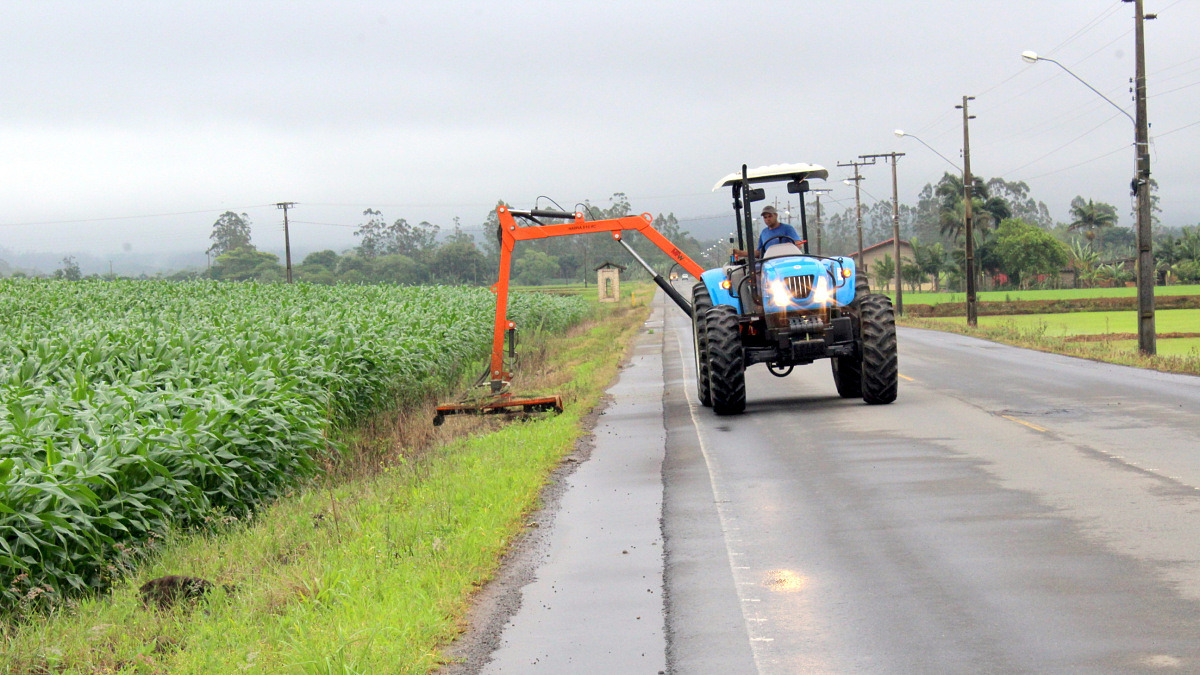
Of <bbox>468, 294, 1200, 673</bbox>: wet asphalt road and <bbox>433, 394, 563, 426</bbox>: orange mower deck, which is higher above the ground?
<bbox>433, 394, 563, 426</bbox>: orange mower deck

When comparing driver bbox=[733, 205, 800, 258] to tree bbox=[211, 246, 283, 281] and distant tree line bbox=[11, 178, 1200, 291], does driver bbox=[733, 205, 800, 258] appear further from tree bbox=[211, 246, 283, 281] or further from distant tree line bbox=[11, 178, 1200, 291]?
tree bbox=[211, 246, 283, 281]

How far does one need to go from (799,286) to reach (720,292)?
127 centimetres

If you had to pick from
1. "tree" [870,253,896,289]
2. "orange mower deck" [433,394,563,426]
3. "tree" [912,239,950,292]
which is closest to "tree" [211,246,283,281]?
"tree" [870,253,896,289]

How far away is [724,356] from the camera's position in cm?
1585

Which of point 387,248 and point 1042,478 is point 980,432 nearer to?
point 1042,478

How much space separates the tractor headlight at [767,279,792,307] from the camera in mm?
16156

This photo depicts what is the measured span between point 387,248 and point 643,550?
14097 centimetres

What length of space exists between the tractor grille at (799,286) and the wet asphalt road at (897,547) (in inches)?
71.5

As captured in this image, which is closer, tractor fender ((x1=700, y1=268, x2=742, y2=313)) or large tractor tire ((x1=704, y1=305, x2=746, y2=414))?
large tractor tire ((x1=704, y1=305, x2=746, y2=414))

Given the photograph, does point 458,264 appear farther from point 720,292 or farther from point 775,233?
point 720,292

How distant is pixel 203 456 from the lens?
10508 mm

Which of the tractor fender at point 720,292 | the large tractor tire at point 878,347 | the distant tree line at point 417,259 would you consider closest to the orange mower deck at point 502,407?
the tractor fender at point 720,292

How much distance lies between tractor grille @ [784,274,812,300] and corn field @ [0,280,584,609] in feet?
20.5

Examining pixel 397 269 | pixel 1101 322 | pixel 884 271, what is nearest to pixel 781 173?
pixel 1101 322
